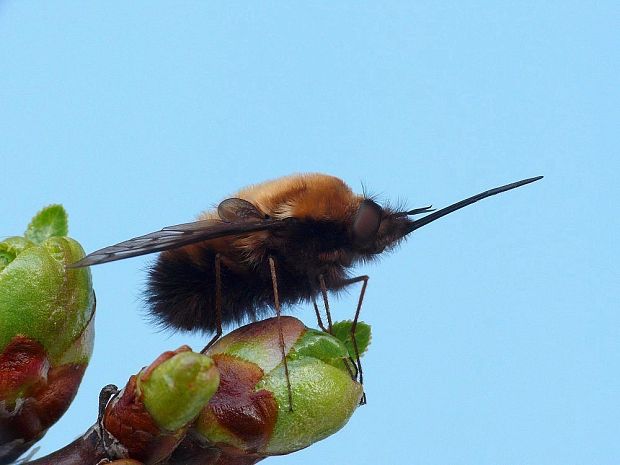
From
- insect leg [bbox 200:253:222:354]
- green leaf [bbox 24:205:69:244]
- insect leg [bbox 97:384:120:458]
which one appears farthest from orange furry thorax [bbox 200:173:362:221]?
insect leg [bbox 97:384:120:458]

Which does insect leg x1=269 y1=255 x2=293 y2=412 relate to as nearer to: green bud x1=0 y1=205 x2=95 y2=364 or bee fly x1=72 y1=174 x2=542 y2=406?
bee fly x1=72 y1=174 x2=542 y2=406

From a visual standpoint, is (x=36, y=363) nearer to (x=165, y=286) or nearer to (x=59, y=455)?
(x=59, y=455)

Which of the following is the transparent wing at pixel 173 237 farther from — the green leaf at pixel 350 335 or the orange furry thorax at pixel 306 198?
the green leaf at pixel 350 335

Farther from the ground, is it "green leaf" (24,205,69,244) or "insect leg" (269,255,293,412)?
"green leaf" (24,205,69,244)

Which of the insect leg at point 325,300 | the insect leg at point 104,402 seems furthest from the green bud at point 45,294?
the insect leg at point 325,300

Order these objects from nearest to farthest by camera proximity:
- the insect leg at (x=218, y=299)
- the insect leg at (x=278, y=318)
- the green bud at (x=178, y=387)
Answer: the green bud at (x=178, y=387) < the insect leg at (x=278, y=318) < the insect leg at (x=218, y=299)

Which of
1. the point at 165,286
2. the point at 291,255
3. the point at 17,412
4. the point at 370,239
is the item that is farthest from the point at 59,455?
the point at 370,239

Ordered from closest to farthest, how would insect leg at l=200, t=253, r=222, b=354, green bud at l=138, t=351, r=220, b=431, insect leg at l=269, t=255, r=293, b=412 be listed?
1. green bud at l=138, t=351, r=220, b=431
2. insect leg at l=269, t=255, r=293, b=412
3. insect leg at l=200, t=253, r=222, b=354
